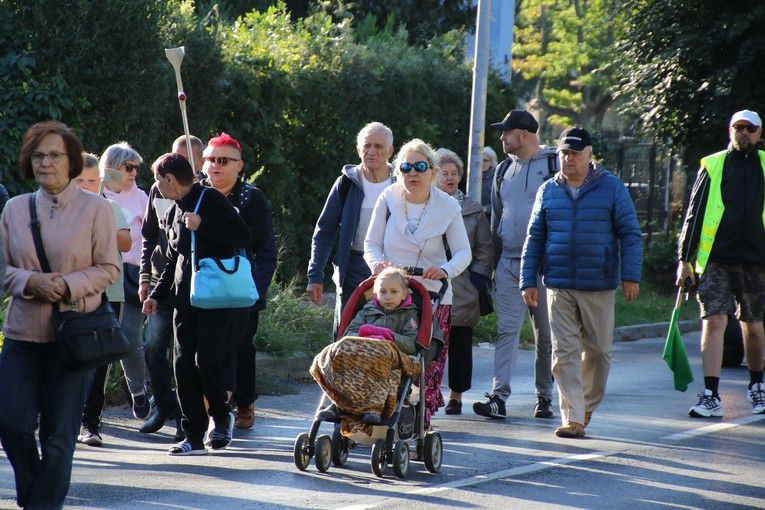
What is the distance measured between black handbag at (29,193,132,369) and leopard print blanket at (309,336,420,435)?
1715mm

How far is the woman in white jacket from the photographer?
8.46m

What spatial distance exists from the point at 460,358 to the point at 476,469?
7.04ft

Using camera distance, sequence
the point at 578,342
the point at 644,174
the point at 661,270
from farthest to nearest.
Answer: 1. the point at 644,174
2. the point at 661,270
3. the point at 578,342

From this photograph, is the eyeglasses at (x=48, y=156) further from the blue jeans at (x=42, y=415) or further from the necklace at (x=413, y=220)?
the necklace at (x=413, y=220)

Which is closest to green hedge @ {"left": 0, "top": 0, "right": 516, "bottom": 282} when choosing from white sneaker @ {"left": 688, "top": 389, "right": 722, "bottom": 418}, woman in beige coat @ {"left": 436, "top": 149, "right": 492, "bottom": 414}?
woman in beige coat @ {"left": 436, "top": 149, "right": 492, "bottom": 414}

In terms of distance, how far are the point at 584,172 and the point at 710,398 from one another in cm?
229

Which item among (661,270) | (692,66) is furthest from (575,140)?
(661,270)

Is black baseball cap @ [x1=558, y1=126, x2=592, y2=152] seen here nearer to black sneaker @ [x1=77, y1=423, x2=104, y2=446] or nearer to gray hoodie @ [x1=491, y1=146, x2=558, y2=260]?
gray hoodie @ [x1=491, y1=146, x2=558, y2=260]

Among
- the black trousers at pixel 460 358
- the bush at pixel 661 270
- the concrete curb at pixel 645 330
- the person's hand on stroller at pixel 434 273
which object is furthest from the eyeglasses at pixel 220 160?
the bush at pixel 661 270

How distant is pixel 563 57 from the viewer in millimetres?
50844

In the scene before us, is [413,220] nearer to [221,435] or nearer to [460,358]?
[460,358]

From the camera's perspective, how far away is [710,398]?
33.1ft

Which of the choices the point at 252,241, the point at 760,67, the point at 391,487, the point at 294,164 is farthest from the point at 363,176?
the point at 760,67

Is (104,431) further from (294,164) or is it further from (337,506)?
(294,164)
